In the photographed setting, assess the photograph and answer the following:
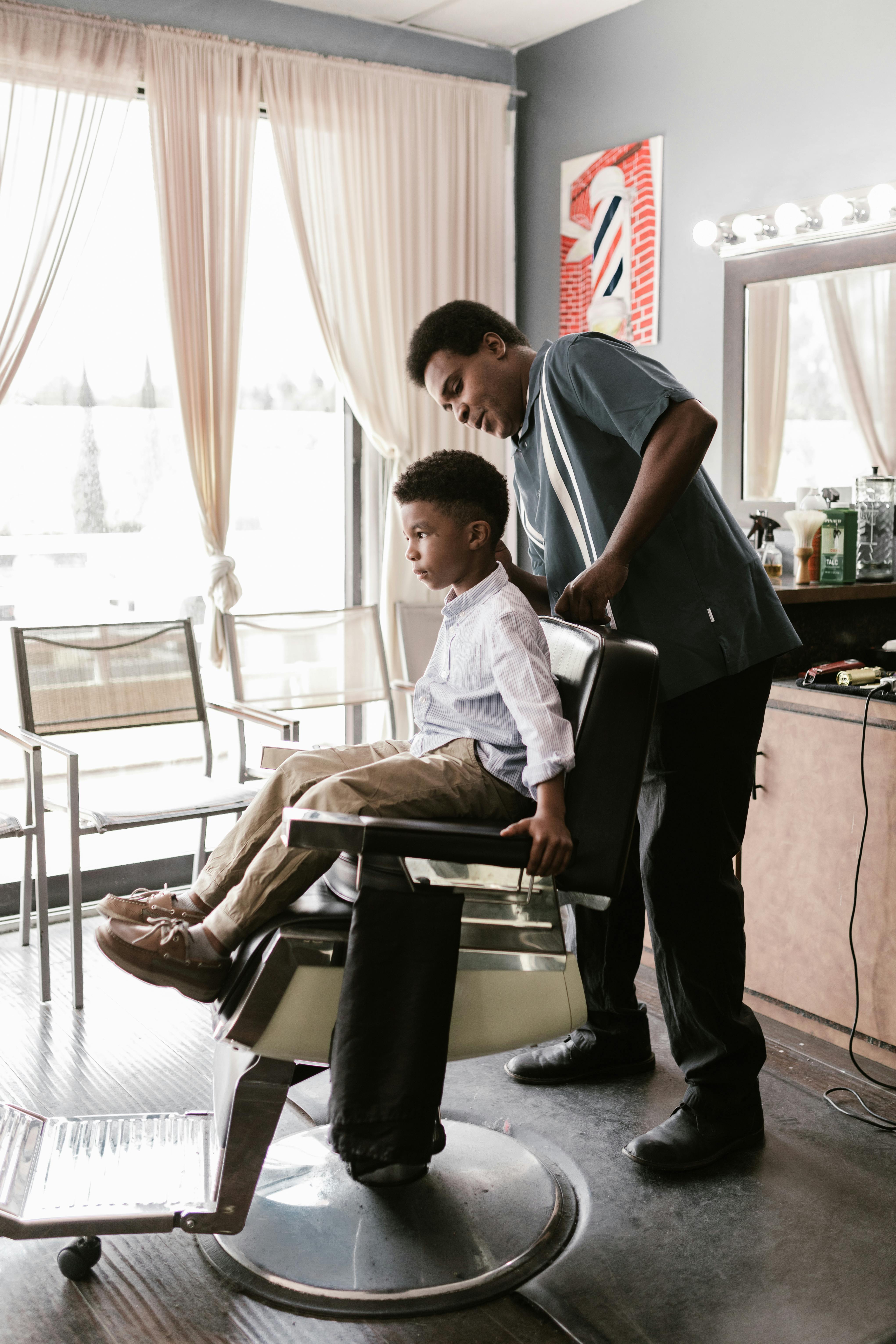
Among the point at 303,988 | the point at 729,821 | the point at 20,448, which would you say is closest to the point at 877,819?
the point at 729,821

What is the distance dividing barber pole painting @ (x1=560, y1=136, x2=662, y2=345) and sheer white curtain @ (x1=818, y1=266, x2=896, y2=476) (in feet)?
2.15

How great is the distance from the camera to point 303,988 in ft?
5.23

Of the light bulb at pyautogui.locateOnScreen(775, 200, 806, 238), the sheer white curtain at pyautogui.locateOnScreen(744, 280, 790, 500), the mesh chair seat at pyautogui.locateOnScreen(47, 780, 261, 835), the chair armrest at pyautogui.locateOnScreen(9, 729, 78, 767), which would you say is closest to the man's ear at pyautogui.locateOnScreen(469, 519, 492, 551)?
the mesh chair seat at pyautogui.locateOnScreen(47, 780, 261, 835)

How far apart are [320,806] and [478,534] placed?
0.52 metres

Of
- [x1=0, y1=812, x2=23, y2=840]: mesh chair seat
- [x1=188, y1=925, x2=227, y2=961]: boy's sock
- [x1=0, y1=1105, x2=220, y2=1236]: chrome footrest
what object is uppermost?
[x1=188, y1=925, x2=227, y2=961]: boy's sock

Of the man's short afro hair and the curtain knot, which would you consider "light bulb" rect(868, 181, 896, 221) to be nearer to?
the man's short afro hair

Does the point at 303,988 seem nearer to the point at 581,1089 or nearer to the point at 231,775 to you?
the point at 581,1089

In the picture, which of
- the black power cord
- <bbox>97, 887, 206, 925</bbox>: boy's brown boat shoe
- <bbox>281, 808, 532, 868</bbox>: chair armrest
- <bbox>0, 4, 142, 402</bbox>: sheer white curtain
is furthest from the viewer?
<bbox>0, 4, 142, 402</bbox>: sheer white curtain

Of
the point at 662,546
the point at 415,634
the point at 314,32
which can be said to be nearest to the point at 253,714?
the point at 415,634

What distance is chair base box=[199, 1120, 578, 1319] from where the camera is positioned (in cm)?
168

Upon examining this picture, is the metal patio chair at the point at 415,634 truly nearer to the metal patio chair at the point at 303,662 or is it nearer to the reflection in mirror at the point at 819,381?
the metal patio chair at the point at 303,662

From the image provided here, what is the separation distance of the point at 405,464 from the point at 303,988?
2.50 m

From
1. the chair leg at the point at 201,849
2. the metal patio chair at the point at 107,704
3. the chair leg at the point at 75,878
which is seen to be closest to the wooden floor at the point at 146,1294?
the chair leg at the point at 75,878

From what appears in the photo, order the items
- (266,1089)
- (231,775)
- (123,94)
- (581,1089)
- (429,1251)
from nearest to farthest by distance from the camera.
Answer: (266,1089) → (429,1251) → (581,1089) → (123,94) → (231,775)
